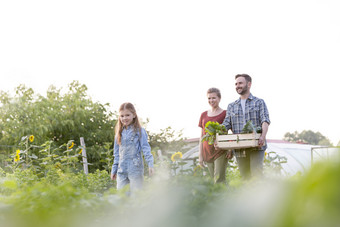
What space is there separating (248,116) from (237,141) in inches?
13.1

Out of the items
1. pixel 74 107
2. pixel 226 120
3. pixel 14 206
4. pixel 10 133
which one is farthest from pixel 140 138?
pixel 74 107

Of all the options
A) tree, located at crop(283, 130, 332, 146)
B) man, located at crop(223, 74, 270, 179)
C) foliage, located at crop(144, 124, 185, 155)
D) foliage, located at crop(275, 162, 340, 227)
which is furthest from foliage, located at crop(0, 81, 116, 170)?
tree, located at crop(283, 130, 332, 146)

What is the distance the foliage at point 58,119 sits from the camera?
1139 centimetres

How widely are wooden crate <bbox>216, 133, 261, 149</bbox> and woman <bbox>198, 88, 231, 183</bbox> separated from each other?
45cm

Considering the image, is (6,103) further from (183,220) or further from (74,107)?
(183,220)

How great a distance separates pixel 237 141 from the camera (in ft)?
14.3

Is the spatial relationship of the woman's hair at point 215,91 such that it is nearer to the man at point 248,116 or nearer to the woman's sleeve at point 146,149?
the man at point 248,116

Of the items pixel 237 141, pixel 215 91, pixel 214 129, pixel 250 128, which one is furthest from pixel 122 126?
pixel 250 128

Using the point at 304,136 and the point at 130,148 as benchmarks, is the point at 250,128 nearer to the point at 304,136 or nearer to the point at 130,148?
the point at 130,148

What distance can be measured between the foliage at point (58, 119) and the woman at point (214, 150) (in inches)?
231

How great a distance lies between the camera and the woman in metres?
5.07

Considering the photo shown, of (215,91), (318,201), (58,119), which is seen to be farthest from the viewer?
(58,119)

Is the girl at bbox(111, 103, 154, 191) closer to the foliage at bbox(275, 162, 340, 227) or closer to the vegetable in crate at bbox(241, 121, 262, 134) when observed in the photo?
the vegetable in crate at bbox(241, 121, 262, 134)

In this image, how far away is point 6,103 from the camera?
40.4ft
